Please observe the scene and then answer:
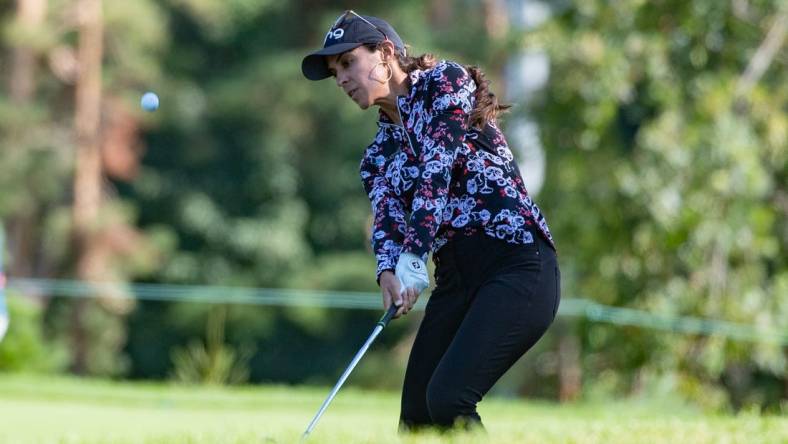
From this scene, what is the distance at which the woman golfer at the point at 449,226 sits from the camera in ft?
15.2

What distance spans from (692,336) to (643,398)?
0.72 m

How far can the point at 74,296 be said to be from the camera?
2345 centimetres

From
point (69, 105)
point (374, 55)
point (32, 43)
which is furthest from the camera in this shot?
point (69, 105)

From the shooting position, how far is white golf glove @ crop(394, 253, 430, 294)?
4.72 m

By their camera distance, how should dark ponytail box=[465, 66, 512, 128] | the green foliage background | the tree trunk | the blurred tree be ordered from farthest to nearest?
the tree trunk → the green foliage background → the blurred tree → dark ponytail box=[465, 66, 512, 128]

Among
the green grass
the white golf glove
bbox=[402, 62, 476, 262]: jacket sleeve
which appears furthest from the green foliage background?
the white golf glove

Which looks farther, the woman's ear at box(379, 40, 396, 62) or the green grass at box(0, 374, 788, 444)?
the green grass at box(0, 374, 788, 444)

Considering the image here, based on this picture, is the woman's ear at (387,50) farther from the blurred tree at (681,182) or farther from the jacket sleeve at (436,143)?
the blurred tree at (681,182)

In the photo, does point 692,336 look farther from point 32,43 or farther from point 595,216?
point 32,43

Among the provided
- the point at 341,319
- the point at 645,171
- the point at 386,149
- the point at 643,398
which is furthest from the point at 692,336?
the point at 341,319

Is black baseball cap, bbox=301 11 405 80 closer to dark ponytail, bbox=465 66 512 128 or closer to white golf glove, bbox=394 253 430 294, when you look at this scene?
dark ponytail, bbox=465 66 512 128

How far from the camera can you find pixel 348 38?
4.98 m

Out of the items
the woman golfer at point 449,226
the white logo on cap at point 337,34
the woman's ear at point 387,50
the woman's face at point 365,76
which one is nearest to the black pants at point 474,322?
the woman golfer at point 449,226

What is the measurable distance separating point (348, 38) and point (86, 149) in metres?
18.9
